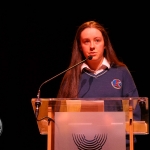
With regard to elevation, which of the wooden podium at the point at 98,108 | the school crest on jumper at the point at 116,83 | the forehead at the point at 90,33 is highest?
the forehead at the point at 90,33

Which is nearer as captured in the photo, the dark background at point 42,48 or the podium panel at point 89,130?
the podium panel at point 89,130

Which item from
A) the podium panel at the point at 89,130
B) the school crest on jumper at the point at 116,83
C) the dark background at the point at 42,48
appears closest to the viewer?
the podium panel at the point at 89,130

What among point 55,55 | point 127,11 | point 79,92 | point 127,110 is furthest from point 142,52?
point 127,110

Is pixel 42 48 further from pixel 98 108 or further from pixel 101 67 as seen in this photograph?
pixel 98 108

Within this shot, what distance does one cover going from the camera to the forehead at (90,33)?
2.04 meters

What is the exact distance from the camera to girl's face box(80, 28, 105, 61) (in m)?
2.02

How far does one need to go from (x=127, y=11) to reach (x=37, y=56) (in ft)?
2.64

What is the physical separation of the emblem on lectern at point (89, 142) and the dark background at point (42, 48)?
1360 mm

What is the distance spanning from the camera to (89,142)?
133cm

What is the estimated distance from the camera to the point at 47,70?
281 centimetres

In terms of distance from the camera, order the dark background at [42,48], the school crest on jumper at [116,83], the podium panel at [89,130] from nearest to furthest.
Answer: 1. the podium panel at [89,130]
2. the school crest on jumper at [116,83]
3. the dark background at [42,48]

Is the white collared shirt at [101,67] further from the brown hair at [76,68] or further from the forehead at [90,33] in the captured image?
the forehead at [90,33]

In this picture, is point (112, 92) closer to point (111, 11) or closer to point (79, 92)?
point (79, 92)

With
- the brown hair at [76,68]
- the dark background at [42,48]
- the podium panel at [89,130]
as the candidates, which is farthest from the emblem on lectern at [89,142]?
the dark background at [42,48]
